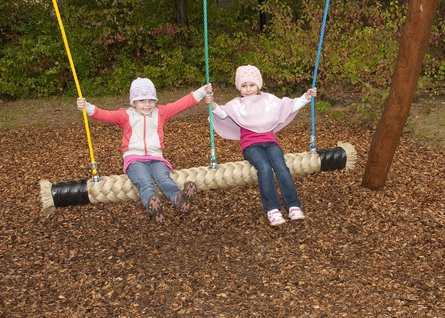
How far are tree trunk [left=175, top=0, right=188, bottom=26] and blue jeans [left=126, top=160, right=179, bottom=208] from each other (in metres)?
7.54

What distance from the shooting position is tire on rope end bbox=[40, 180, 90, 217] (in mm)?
4117

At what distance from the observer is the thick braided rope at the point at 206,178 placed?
4.15 metres

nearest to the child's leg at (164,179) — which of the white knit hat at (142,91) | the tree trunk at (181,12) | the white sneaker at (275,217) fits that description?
the white knit hat at (142,91)

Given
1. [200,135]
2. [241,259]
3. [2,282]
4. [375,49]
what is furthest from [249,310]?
[375,49]

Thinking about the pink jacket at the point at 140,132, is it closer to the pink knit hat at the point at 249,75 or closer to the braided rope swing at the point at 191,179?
the braided rope swing at the point at 191,179

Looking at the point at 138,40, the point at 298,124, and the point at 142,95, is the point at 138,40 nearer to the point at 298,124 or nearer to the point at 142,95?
the point at 298,124

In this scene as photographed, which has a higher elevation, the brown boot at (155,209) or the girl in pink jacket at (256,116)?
the girl in pink jacket at (256,116)

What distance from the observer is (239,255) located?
399 centimetres

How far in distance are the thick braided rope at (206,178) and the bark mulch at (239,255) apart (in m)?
0.35

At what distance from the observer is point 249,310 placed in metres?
3.34

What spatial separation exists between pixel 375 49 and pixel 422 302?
248 inches

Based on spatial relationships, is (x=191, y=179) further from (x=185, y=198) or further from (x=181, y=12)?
(x=181, y=12)

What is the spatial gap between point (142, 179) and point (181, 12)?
7.96m

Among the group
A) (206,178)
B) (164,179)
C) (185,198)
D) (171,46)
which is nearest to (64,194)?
(164,179)
